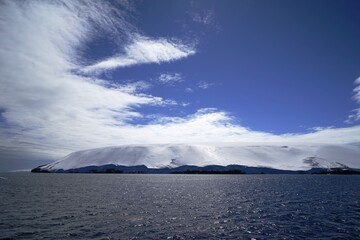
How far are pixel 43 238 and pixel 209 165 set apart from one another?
595ft

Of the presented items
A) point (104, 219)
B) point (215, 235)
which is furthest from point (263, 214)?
point (104, 219)

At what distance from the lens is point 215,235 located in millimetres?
24078

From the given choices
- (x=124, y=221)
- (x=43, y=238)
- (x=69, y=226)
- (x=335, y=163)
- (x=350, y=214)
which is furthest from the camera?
(x=335, y=163)

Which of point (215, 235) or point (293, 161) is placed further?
point (293, 161)

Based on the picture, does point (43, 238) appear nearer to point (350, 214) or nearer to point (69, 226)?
point (69, 226)

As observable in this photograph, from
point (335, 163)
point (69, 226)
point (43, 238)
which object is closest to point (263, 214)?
point (69, 226)

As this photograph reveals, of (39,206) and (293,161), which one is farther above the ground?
(293,161)

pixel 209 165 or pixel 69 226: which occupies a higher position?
pixel 209 165

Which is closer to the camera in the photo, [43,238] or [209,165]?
[43,238]

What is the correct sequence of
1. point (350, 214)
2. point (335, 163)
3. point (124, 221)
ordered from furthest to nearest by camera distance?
point (335, 163)
point (350, 214)
point (124, 221)

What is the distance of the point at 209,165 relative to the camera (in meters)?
200

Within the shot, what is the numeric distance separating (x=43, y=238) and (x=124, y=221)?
891 cm

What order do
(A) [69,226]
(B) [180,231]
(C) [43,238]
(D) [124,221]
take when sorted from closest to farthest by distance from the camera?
(C) [43,238]
(B) [180,231]
(A) [69,226]
(D) [124,221]

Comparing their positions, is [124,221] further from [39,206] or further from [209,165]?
[209,165]
